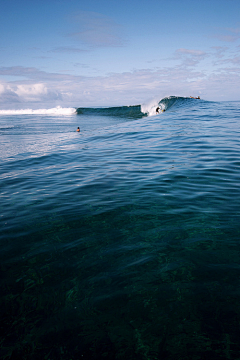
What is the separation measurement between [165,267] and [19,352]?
2.49 meters

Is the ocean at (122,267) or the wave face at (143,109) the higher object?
the wave face at (143,109)

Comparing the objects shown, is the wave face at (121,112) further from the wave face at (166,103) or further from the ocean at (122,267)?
the ocean at (122,267)

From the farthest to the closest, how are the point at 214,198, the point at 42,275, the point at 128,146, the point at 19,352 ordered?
1. the point at 128,146
2. the point at 214,198
3. the point at 42,275
4. the point at 19,352

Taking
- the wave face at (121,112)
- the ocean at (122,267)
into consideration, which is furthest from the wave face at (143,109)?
the ocean at (122,267)

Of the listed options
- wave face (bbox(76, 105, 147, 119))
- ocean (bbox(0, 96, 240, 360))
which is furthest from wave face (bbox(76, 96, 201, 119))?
ocean (bbox(0, 96, 240, 360))

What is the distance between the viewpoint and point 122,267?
164 inches

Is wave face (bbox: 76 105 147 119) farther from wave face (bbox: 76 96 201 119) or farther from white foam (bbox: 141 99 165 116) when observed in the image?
white foam (bbox: 141 99 165 116)

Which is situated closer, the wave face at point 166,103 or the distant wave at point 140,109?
the wave face at point 166,103

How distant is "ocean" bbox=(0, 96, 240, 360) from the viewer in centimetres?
298

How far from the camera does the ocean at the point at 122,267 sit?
2.98 metres

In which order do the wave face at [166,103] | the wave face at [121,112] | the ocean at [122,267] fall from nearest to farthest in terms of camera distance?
the ocean at [122,267] → the wave face at [166,103] → the wave face at [121,112]

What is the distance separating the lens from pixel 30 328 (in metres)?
3.16

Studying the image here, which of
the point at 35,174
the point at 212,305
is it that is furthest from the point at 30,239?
the point at 35,174

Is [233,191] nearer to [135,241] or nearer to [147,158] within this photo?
[135,241]
